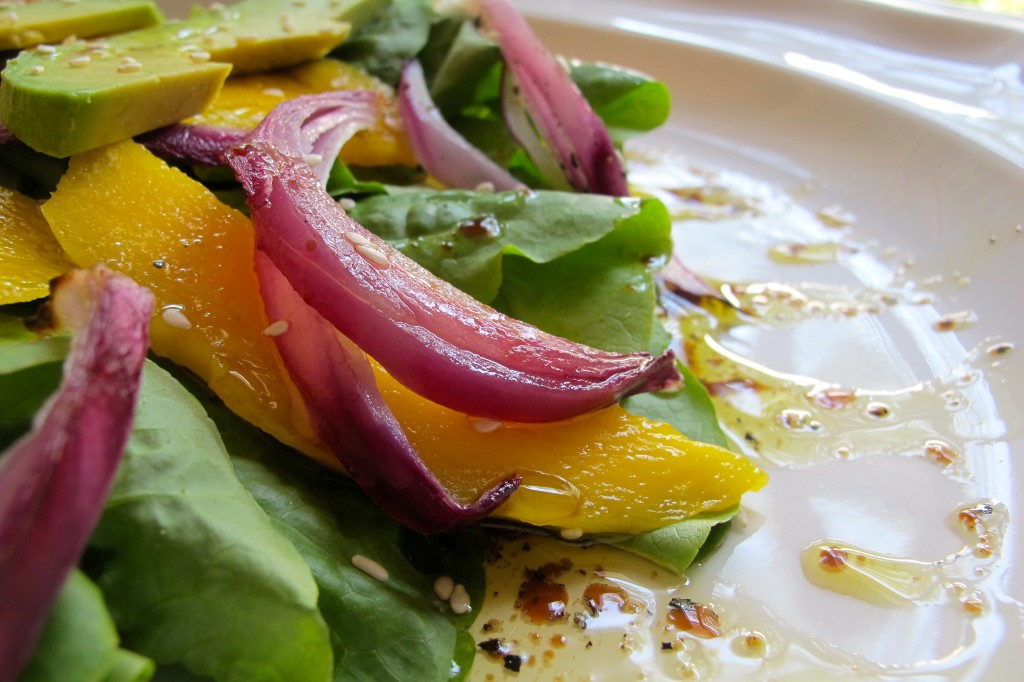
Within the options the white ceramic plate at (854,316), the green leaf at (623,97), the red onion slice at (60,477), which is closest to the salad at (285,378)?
the red onion slice at (60,477)

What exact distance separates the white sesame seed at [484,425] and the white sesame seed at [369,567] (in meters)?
0.22

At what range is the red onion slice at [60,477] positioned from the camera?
2.25 ft

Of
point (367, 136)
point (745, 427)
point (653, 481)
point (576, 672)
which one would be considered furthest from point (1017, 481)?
point (367, 136)

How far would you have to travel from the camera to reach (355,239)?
1141 millimetres

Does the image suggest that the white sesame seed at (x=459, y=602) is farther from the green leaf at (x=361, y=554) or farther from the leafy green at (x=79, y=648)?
the leafy green at (x=79, y=648)

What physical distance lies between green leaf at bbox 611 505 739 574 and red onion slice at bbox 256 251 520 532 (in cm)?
22

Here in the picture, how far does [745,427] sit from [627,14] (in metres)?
1.88

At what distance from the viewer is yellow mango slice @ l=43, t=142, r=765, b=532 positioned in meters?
1.10

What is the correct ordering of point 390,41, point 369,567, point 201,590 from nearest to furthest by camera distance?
1. point 201,590
2. point 369,567
3. point 390,41

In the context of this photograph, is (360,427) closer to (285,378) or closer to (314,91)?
(285,378)

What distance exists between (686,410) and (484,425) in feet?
1.46

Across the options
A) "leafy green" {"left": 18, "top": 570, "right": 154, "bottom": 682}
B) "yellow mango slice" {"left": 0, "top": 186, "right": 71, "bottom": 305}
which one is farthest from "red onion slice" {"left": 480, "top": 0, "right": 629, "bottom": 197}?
"leafy green" {"left": 18, "top": 570, "right": 154, "bottom": 682}

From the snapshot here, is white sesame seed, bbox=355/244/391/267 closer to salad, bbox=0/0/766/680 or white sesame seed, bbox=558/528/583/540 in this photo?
salad, bbox=0/0/766/680

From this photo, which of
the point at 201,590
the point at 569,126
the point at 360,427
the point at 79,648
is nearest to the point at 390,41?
the point at 569,126
